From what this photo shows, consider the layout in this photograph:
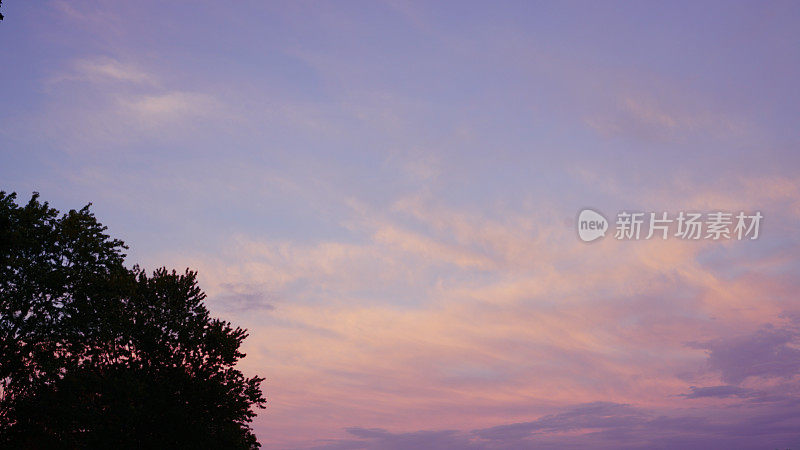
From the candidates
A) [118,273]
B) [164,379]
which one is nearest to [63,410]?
[164,379]

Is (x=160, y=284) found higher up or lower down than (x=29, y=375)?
higher up

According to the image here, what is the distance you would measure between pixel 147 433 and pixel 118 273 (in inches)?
405

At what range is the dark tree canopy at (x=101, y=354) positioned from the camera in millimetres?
36969

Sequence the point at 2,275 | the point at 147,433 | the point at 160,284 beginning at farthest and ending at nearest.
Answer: the point at 160,284 → the point at 147,433 → the point at 2,275

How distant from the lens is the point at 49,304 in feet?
123

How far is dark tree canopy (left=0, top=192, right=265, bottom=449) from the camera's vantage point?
37.0 metres

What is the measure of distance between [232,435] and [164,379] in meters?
5.67

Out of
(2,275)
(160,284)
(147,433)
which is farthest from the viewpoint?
(160,284)

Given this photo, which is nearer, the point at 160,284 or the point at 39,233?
the point at 39,233

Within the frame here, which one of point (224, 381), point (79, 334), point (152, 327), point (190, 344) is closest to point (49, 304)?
point (79, 334)

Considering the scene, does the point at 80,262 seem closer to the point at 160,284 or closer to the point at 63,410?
the point at 160,284

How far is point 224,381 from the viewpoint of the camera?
4016cm

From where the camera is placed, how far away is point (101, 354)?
39312 millimetres

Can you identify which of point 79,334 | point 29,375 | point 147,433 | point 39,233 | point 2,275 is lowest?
point 147,433
